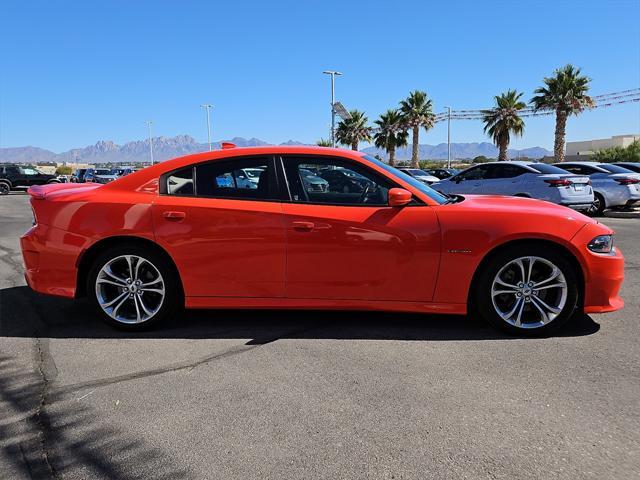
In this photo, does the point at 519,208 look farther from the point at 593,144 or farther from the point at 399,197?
the point at 593,144

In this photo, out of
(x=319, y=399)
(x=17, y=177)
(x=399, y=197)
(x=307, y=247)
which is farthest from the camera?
(x=17, y=177)

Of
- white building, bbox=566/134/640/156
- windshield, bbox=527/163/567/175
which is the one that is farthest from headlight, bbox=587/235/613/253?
white building, bbox=566/134/640/156

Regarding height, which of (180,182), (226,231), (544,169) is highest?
(544,169)

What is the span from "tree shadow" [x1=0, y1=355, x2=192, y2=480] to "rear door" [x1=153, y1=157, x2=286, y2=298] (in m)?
1.40

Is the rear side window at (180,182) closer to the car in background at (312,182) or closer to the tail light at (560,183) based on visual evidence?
the car in background at (312,182)

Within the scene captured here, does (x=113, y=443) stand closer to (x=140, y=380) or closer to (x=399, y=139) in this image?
(x=140, y=380)

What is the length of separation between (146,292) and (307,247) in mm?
1439

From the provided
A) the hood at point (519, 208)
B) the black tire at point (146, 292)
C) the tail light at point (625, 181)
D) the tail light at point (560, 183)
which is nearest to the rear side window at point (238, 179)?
the black tire at point (146, 292)

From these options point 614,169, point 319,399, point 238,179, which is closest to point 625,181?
point 614,169

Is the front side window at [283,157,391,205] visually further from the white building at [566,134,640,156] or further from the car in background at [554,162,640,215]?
the white building at [566,134,640,156]

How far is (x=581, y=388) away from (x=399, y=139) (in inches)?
1955

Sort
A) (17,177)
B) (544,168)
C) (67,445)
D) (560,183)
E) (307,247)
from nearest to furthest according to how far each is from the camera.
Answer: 1. (67,445)
2. (307,247)
3. (560,183)
4. (544,168)
5. (17,177)

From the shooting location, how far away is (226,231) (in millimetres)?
3896

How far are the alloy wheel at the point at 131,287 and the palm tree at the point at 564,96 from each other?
34.1 m
